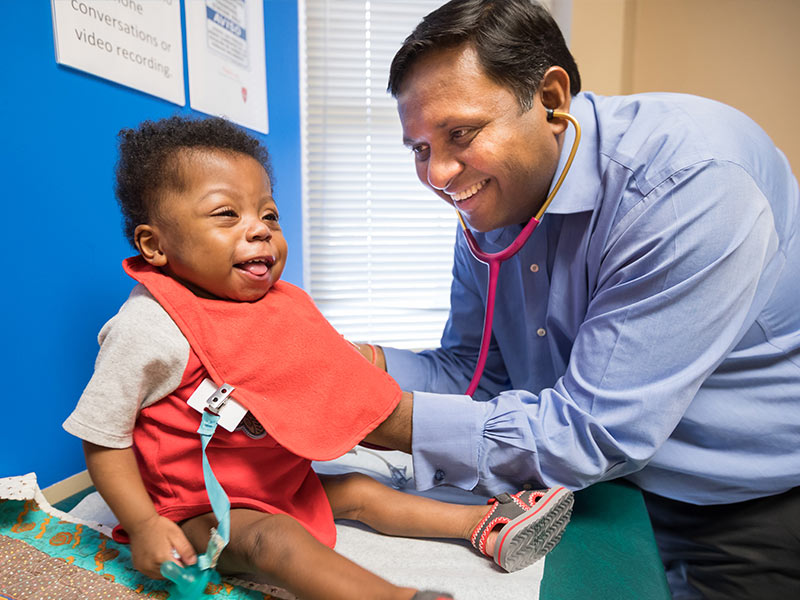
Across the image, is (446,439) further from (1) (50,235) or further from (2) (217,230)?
(1) (50,235)

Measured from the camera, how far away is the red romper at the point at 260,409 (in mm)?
858

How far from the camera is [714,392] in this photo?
42.9 inches

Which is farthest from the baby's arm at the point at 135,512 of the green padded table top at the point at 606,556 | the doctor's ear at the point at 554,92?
the doctor's ear at the point at 554,92

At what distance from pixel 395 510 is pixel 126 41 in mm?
1147

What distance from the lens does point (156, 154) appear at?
927 mm

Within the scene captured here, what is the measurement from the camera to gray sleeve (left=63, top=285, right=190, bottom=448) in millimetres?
794

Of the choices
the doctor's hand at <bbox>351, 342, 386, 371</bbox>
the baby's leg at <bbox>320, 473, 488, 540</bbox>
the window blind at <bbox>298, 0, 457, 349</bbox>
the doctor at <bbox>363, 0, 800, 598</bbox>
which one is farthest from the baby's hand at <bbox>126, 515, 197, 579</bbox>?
the window blind at <bbox>298, 0, 457, 349</bbox>

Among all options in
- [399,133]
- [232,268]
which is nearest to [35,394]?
[232,268]

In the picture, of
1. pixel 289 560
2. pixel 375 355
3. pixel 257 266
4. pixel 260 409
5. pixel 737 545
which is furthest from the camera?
pixel 375 355

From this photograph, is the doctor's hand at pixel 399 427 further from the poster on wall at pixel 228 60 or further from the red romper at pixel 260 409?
the poster on wall at pixel 228 60

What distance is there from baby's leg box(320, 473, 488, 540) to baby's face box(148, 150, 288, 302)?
401 mm

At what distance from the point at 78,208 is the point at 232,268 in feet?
1.46

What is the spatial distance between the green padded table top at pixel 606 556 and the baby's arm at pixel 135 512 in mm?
544

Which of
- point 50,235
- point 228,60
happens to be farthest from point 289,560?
point 228,60
